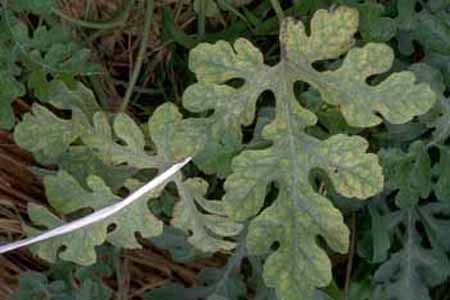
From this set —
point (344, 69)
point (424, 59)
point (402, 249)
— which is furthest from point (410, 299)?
point (344, 69)

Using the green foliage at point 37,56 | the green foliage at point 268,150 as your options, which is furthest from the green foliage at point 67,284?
the green foliage at point 37,56

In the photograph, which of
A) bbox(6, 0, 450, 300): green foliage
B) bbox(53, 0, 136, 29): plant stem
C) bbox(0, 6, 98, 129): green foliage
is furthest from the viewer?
bbox(53, 0, 136, 29): plant stem

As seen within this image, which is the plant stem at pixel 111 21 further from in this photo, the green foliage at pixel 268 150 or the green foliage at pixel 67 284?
the green foliage at pixel 67 284

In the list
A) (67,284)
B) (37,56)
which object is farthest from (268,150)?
(67,284)

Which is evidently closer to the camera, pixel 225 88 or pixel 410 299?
pixel 225 88

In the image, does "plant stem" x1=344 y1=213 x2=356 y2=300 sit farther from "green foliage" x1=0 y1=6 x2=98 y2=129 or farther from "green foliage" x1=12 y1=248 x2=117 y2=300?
"green foliage" x1=0 y1=6 x2=98 y2=129

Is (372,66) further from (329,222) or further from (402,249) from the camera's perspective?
(402,249)

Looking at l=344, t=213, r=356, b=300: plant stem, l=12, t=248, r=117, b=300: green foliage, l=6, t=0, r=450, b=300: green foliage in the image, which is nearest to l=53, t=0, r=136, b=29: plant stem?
l=6, t=0, r=450, b=300: green foliage

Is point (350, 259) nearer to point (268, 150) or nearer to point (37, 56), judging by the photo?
point (268, 150)
